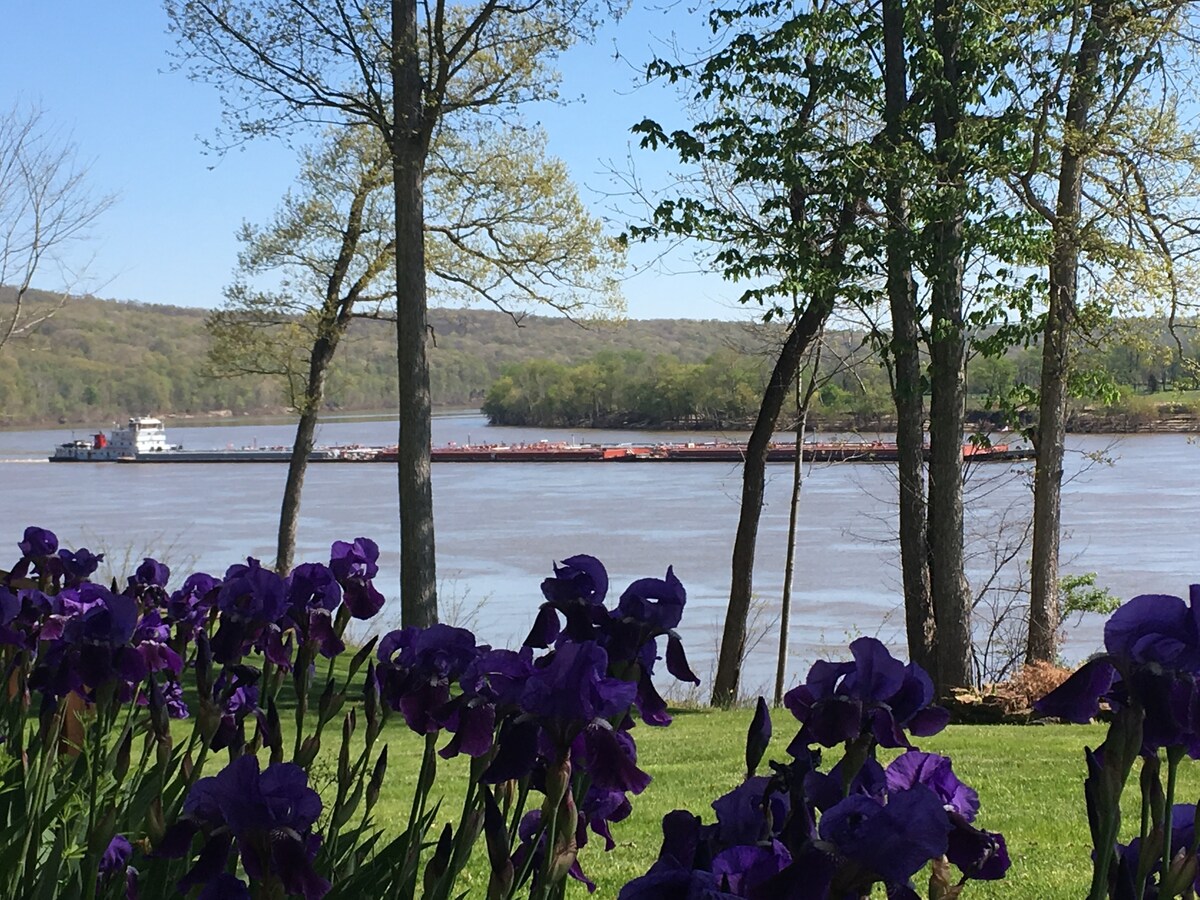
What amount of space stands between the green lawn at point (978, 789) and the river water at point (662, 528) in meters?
2.95

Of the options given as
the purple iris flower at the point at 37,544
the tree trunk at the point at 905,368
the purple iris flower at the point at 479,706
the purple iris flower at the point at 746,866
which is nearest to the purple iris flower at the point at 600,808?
the purple iris flower at the point at 479,706

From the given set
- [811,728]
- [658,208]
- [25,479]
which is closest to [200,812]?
[811,728]

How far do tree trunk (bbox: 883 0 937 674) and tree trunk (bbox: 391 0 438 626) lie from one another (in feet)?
11.3

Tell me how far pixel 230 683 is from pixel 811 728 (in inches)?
47.9

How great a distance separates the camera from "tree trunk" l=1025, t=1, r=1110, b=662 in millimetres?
8703

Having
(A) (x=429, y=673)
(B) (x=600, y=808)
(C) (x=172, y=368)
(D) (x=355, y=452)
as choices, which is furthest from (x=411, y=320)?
(C) (x=172, y=368)

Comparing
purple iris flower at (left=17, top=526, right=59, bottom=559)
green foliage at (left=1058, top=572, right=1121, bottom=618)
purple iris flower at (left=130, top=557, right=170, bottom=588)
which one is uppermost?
purple iris flower at (left=17, top=526, right=59, bottom=559)

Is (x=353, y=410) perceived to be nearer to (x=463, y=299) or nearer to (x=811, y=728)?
(x=463, y=299)

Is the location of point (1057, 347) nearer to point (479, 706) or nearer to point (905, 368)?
point (905, 368)

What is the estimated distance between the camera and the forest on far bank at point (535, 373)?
10727 mm

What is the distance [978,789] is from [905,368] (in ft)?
13.5

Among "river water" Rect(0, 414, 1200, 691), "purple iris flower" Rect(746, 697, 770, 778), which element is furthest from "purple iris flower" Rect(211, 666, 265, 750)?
"river water" Rect(0, 414, 1200, 691)

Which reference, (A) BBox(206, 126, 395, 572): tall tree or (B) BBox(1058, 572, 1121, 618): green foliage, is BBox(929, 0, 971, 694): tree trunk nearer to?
(B) BBox(1058, 572, 1121, 618): green foliage

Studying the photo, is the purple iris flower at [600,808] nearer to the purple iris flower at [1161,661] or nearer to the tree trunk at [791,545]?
the purple iris flower at [1161,661]
